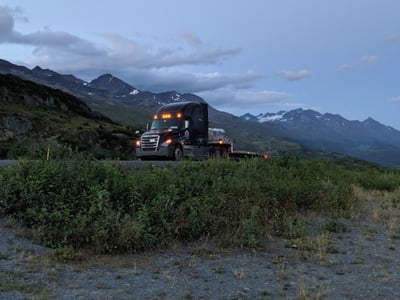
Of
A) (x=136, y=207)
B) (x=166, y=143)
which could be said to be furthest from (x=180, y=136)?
(x=136, y=207)

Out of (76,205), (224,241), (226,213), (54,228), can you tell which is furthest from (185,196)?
(54,228)

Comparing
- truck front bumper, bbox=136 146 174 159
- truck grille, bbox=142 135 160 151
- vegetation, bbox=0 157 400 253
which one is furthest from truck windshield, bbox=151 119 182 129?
vegetation, bbox=0 157 400 253

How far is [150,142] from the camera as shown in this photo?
2689 centimetres

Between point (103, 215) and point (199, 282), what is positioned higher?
point (103, 215)

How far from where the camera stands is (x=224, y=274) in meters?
7.74

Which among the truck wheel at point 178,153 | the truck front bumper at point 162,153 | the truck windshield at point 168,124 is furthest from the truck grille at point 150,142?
the truck windshield at point 168,124

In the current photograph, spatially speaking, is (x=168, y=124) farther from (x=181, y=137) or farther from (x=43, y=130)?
(x=43, y=130)

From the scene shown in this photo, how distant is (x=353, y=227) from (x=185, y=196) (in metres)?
4.65

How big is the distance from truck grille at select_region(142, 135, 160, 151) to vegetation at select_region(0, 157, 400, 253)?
13079 mm

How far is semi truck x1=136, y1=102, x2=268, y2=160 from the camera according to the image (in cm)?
2659

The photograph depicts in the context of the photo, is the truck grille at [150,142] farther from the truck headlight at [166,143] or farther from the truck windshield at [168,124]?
the truck windshield at [168,124]

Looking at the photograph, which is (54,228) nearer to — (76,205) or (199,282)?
(76,205)

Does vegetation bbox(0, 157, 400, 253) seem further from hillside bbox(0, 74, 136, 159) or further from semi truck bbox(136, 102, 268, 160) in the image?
hillside bbox(0, 74, 136, 159)

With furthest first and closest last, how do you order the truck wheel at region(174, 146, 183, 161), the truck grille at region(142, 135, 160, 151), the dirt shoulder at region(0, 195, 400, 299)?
the truck wheel at region(174, 146, 183, 161)
the truck grille at region(142, 135, 160, 151)
the dirt shoulder at region(0, 195, 400, 299)
